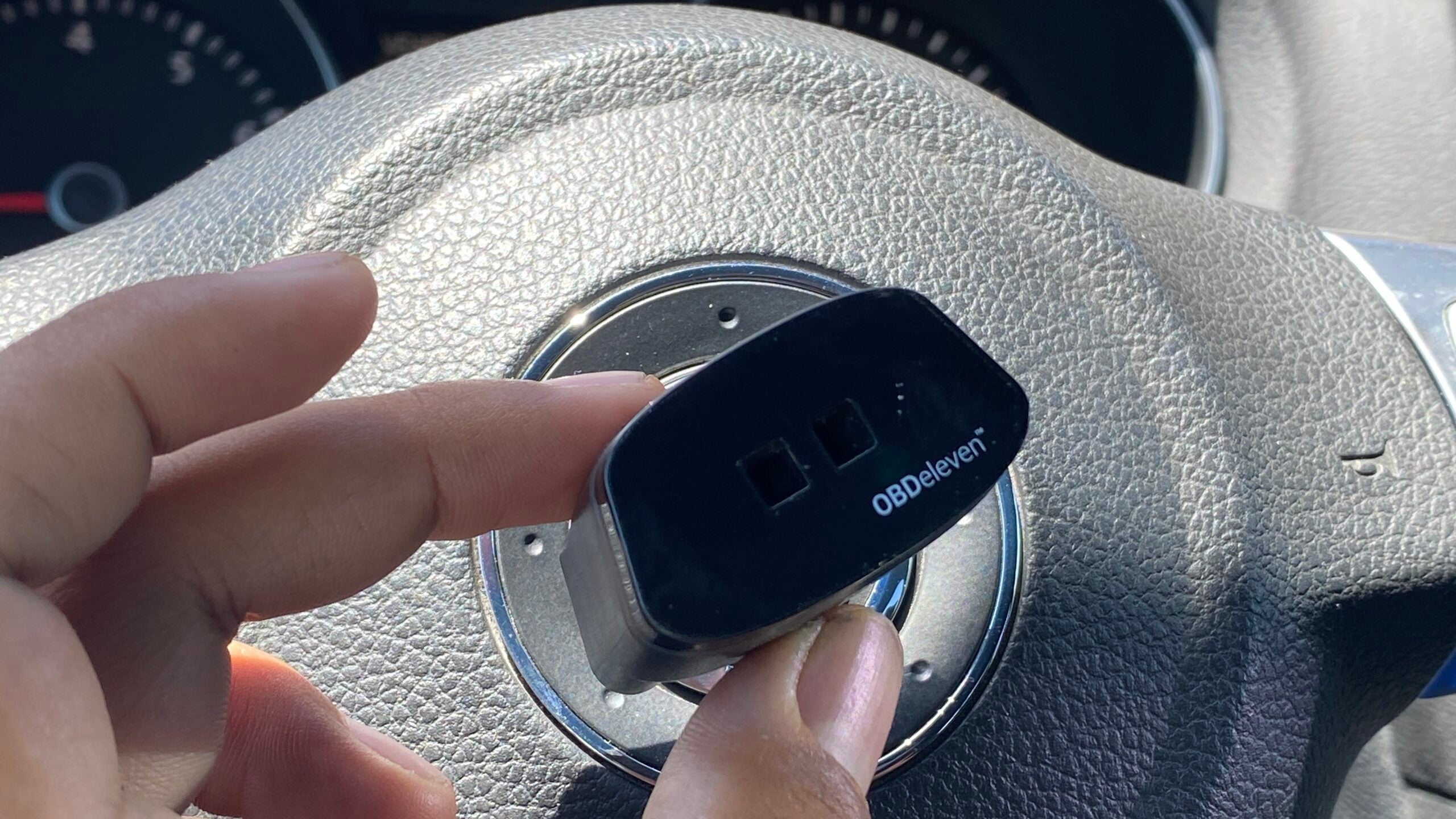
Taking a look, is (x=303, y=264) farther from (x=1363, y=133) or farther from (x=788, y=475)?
(x=1363, y=133)

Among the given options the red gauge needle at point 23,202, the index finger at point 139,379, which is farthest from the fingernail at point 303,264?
the red gauge needle at point 23,202

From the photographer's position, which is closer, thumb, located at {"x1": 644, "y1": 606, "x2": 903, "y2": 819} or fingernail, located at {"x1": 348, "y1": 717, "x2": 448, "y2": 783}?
thumb, located at {"x1": 644, "y1": 606, "x2": 903, "y2": 819}

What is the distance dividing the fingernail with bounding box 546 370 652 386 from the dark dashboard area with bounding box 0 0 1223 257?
2.91 feet

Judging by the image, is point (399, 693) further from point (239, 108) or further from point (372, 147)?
point (239, 108)

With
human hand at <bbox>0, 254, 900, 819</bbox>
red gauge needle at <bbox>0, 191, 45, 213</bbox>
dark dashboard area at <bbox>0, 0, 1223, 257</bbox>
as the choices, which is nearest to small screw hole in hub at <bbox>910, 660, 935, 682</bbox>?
human hand at <bbox>0, 254, 900, 819</bbox>

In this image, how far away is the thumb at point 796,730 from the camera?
48cm

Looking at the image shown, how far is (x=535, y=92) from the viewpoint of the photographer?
0.71 meters

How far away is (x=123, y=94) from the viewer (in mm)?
1358

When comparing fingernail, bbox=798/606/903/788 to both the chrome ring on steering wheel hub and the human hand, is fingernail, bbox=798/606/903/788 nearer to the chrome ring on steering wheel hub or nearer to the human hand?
the human hand

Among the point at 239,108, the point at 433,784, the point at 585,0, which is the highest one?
the point at 585,0

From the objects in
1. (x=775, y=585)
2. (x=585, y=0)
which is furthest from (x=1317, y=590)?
(x=585, y=0)

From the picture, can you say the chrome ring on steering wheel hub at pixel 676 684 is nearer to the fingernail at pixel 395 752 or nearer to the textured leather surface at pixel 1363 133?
the fingernail at pixel 395 752

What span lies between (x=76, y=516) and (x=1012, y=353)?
0.50 meters

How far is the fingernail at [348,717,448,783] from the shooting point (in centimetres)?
60
